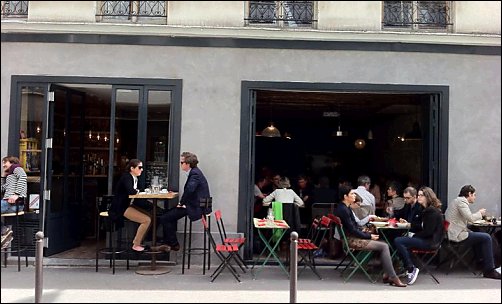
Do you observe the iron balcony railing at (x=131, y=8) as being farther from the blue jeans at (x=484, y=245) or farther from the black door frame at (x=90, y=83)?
the blue jeans at (x=484, y=245)

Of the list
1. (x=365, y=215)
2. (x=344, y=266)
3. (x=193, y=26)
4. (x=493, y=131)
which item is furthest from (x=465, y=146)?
(x=193, y=26)

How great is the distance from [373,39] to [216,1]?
266cm

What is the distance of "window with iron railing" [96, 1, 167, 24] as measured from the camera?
8500mm

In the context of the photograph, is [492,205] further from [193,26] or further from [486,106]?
[193,26]

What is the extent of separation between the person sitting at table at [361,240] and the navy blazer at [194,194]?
201 centimetres

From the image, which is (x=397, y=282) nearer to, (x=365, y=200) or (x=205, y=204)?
(x=365, y=200)

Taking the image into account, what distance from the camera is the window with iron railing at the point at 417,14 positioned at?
28.5ft

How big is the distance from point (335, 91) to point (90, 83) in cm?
406

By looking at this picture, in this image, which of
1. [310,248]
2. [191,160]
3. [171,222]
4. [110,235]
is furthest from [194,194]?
[310,248]

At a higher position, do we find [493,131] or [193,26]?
[193,26]

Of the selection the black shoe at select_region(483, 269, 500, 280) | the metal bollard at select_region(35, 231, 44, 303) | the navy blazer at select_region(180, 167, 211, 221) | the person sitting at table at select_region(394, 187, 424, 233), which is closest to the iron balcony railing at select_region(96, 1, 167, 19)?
the navy blazer at select_region(180, 167, 211, 221)

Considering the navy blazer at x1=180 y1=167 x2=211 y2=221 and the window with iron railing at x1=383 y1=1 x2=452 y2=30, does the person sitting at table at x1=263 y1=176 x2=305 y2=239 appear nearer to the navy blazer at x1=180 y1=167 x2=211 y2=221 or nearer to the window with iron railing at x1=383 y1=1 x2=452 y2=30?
the navy blazer at x1=180 y1=167 x2=211 y2=221

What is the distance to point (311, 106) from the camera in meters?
12.4

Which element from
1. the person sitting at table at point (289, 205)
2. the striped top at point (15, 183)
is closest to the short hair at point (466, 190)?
the person sitting at table at point (289, 205)
